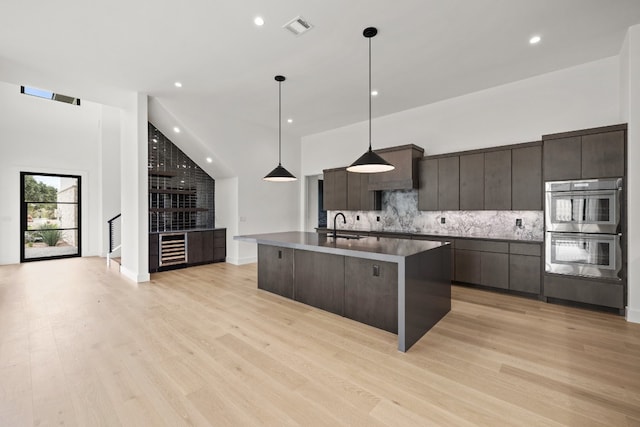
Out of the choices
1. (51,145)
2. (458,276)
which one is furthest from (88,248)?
(458,276)

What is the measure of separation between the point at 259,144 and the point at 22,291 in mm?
4996

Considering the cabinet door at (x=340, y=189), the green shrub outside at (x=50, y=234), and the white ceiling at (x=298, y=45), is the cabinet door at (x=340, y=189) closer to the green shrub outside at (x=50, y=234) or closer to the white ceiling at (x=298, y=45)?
the white ceiling at (x=298, y=45)

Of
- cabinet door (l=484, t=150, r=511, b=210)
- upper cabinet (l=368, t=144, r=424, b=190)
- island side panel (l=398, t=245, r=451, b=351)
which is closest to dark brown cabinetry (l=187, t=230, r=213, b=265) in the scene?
upper cabinet (l=368, t=144, r=424, b=190)

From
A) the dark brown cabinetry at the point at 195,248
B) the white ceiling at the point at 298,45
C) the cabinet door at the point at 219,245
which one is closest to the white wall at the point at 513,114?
the white ceiling at the point at 298,45

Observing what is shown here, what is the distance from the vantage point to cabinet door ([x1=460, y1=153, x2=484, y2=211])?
4.60 metres

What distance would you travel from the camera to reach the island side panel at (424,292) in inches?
103

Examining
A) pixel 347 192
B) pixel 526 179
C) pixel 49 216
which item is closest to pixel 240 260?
pixel 347 192

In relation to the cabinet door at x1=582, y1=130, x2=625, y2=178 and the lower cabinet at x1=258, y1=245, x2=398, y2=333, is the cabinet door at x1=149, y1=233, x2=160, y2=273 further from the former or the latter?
the cabinet door at x1=582, y1=130, x2=625, y2=178

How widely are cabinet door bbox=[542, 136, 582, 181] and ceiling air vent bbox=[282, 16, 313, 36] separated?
3.44 meters

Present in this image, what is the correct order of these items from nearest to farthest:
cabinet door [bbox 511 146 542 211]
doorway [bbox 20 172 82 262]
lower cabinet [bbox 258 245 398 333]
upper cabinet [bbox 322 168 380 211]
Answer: lower cabinet [bbox 258 245 398 333] → cabinet door [bbox 511 146 542 211] → upper cabinet [bbox 322 168 380 211] → doorway [bbox 20 172 82 262]

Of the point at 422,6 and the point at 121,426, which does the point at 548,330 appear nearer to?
the point at 422,6

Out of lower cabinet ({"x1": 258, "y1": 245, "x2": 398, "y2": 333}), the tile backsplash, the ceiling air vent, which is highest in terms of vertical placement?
the ceiling air vent

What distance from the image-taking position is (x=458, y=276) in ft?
15.2

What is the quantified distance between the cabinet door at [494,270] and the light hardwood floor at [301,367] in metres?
0.40
